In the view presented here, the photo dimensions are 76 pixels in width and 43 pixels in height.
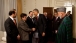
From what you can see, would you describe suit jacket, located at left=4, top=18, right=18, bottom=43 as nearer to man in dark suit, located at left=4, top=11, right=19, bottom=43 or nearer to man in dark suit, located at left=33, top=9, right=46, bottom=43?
man in dark suit, located at left=4, top=11, right=19, bottom=43

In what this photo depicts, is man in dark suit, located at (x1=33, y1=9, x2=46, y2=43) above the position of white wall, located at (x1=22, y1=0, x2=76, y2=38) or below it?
below

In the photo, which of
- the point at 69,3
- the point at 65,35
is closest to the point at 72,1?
the point at 69,3

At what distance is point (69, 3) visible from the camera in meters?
5.39

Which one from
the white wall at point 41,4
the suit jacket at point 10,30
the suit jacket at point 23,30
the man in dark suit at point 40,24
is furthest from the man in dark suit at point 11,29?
the white wall at point 41,4

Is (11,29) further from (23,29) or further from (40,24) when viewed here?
(40,24)

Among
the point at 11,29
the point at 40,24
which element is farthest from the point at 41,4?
the point at 11,29

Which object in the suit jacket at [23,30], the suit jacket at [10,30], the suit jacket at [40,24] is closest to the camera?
the suit jacket at [10,30]

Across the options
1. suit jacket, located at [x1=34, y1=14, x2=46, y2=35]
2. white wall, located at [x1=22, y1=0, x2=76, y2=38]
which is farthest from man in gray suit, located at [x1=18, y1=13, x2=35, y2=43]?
white wall, located at [x1=22, y1=0, x2=76, y2=38]

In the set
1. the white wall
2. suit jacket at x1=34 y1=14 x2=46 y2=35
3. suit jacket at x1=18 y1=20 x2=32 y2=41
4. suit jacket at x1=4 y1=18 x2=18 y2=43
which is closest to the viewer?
suit jacket at x1=4 y1=18 x2=18 y2=43

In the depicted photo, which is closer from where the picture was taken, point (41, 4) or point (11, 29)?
point (11, 29)

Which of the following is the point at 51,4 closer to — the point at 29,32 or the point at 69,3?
the point at 69,3

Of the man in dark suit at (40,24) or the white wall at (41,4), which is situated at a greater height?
the white wall at (41,4)

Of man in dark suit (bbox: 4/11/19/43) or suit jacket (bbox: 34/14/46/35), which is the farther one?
suit jacket (bbox: 34/14/46/35)

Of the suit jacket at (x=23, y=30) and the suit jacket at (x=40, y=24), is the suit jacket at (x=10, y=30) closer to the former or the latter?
the suit jacket at (x=23, y=30)
